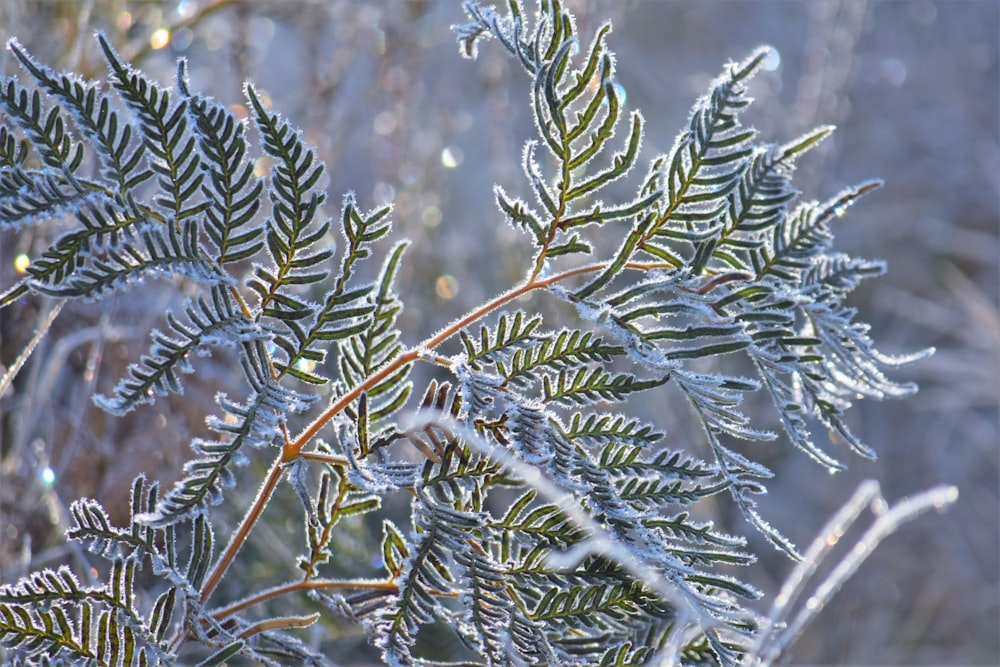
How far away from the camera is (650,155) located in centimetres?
251

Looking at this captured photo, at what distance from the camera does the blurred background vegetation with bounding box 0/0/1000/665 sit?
0.87 meters

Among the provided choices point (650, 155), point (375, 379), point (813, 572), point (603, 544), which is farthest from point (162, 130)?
point (650, 155)

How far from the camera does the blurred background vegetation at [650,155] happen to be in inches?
34.4

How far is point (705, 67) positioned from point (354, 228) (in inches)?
140

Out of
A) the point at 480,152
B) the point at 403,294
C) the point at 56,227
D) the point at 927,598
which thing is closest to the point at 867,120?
the point at 480,152

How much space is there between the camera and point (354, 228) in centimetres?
42

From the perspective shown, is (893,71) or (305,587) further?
(893,71)

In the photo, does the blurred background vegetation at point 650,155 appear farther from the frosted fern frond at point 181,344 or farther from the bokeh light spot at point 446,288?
the frosted fern frond at point 181,344

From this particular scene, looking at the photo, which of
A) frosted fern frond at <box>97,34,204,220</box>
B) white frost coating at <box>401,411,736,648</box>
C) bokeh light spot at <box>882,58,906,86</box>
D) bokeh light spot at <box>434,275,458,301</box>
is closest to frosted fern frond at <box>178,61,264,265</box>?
frosted fern frond at <box>97,34,204,220</box>

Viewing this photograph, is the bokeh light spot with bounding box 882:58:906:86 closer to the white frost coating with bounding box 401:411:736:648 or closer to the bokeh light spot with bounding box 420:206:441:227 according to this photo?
the bokeh light spot with bounding box 420:206:441:227

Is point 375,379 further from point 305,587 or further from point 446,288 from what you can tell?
point 446,288

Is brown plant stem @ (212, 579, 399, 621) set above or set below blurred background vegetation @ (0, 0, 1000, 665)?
below

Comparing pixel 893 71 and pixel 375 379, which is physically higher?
pixel 893 71

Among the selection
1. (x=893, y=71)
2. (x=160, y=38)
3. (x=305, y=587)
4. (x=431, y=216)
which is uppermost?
(x=893, y=71)
